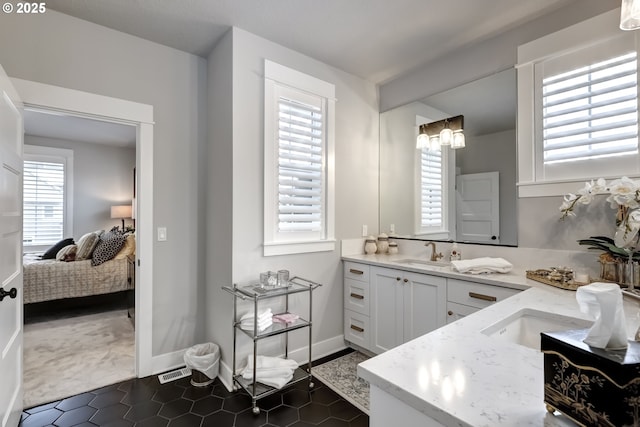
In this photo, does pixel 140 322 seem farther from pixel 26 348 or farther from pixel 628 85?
pixel 628 85

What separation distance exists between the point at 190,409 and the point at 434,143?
2.95 meters

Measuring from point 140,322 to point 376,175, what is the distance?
2602 millimetres

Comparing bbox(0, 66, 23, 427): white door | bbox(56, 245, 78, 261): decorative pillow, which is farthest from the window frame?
bbox(56, 245, 78, 261): decorative pillow

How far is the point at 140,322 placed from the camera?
2.49 meters

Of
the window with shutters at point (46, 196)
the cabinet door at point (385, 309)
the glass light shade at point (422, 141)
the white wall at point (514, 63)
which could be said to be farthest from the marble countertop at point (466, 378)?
the window with shutters at point (46, 196)

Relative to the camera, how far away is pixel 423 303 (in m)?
2.35

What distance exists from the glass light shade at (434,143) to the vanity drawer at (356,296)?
1.46m

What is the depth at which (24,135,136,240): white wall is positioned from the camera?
575cm

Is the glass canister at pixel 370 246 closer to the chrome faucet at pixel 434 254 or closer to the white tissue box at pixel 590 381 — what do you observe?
the chrome faucet at pixel 434 254

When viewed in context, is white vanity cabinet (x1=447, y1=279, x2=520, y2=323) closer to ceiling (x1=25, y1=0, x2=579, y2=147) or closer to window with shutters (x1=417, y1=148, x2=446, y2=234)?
window with shutters (x1=417, y1=148, x2=446, y2=234)

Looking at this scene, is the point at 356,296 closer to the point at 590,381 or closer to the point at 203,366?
the point at 203,366

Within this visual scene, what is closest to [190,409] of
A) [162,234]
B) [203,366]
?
[203,366]

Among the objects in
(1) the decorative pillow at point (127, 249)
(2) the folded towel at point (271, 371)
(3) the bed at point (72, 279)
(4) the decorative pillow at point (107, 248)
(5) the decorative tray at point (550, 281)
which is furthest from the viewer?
(1) the decorative pillow at point (127, 249)

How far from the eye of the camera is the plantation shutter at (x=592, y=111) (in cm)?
188
